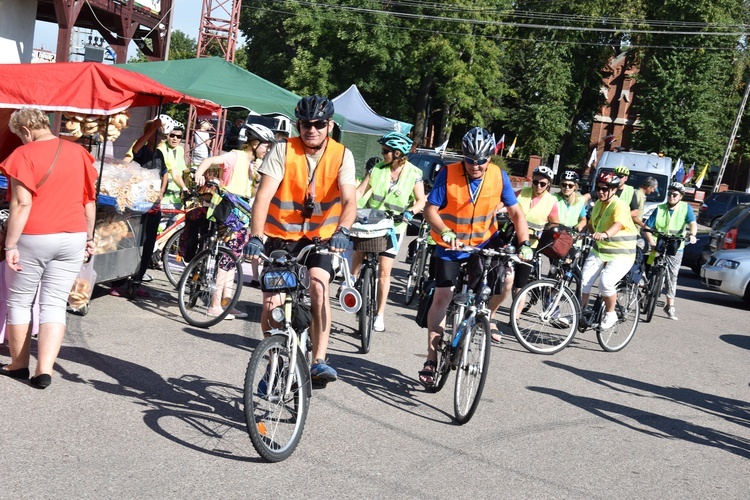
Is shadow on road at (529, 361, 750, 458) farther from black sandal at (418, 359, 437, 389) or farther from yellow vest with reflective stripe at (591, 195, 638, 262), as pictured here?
yellow vest with reflective stripe at (591, 195, 638, 262)

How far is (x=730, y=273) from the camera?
15.9 meters

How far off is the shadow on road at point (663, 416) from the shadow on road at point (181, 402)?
2822mm

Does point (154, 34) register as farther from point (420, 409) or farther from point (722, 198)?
point (420, 409)

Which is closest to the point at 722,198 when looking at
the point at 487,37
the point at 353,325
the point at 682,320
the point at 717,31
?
the point at 487,37

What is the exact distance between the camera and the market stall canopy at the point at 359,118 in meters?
26.3

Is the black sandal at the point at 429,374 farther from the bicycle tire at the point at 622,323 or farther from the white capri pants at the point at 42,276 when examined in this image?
the bicycle tire at the point at 622,323

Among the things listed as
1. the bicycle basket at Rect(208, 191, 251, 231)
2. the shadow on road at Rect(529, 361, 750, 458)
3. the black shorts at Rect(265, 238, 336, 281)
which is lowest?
the shadow on road at Rect(529, 361, 750, 458)

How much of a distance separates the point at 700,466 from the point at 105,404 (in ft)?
12.5

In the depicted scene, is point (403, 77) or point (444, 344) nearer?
point (444, 344)

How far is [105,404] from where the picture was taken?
20.0 ft

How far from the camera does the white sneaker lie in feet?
33.4

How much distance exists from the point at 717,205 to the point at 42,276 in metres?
35.8

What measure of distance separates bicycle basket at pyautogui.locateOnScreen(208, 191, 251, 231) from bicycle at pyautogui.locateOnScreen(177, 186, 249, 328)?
262mm

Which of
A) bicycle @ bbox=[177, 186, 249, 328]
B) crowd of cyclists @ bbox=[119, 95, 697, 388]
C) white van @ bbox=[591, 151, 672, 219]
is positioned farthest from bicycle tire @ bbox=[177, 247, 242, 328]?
white van @ bbox=[591, 151, 672, 219]
